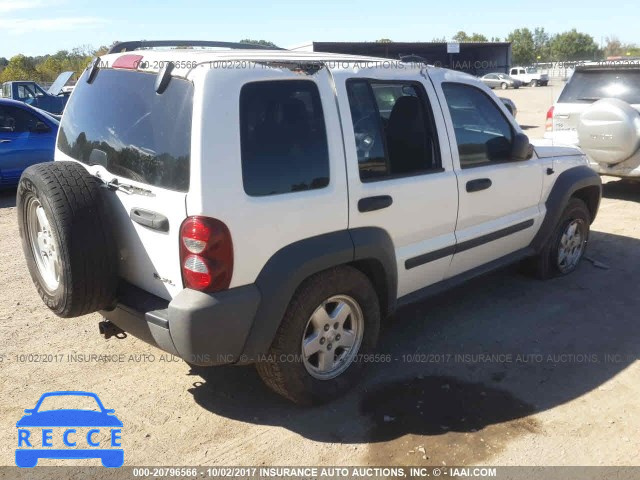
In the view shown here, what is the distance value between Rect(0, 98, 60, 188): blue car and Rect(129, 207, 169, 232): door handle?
269 inches

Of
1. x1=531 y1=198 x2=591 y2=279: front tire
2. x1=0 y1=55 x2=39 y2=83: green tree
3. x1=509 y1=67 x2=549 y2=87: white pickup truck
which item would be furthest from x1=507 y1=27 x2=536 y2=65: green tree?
x1=531 y1=198 x2=591 y2=279: front tire

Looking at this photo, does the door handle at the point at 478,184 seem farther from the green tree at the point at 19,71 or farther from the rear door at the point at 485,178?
the green tree at the point at 19,71

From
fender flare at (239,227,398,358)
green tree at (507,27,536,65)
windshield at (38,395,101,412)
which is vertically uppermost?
green tree at (507,27,536,65)

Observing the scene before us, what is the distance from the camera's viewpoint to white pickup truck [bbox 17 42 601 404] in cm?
278

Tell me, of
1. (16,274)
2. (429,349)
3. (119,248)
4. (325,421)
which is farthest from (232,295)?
(16,274)

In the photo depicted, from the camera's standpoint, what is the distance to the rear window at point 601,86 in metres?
7.74

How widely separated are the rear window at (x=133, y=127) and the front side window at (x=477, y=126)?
1.96 meters

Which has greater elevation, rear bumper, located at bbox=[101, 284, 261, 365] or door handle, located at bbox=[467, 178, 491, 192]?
door handle, located at bbox=[467, 178, 491, 192]

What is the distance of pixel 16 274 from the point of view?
552 cm

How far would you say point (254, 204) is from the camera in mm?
2834

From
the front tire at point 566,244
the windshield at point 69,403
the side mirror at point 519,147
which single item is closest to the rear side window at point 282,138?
the windshield at point 69,403

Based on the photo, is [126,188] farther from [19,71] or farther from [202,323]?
[19,71]

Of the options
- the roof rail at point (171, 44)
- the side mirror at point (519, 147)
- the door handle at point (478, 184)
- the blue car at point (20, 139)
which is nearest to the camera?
the roof rail at point (171, 44)

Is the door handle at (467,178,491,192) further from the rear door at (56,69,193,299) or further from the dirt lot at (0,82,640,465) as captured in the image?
the rear door at (56,69,193,299)
